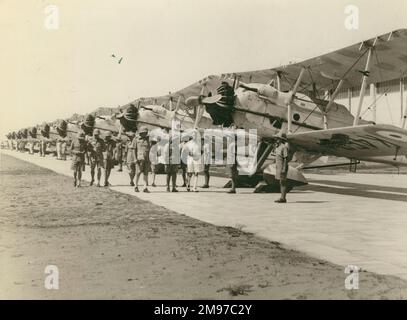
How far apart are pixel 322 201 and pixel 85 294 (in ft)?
26.5

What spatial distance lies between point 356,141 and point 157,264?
8505mm

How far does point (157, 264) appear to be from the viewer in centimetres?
494

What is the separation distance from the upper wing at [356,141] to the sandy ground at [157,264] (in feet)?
16.3

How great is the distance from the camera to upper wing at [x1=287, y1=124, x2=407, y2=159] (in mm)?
10859

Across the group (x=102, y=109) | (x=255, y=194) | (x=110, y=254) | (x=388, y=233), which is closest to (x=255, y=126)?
(x=255, y=194)

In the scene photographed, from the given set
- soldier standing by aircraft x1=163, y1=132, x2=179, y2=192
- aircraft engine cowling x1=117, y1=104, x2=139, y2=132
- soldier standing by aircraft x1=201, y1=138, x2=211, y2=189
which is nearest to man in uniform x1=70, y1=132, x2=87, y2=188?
soldier standing by aircraft x1=163, y1=132, x2=179, y2=192

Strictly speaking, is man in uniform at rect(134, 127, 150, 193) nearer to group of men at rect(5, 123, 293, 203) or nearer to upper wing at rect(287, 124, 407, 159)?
group of men at rect(5, 123, 293, 203)

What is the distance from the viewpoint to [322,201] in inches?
442

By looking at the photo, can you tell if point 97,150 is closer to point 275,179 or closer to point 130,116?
point 275,179

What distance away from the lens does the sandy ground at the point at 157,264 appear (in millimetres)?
4035

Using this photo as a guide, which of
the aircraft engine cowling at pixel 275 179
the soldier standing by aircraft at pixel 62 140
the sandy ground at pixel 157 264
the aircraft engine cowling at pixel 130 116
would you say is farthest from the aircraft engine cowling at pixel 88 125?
the soldier standing by aircraft at pixel 62 140

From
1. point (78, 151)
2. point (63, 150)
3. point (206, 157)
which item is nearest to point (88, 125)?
point (78, 151)

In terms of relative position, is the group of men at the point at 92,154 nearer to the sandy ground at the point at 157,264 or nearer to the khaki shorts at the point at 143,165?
the khaki shorts at the point at 143,165

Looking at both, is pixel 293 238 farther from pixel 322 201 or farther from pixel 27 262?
pixel 322 201
